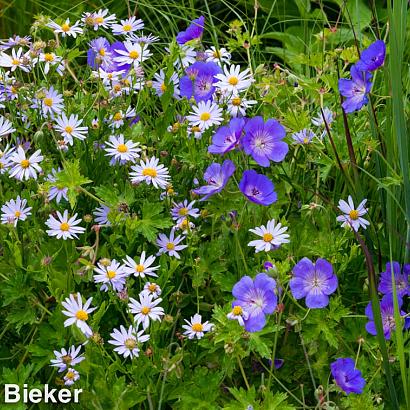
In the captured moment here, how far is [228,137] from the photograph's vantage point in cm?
159

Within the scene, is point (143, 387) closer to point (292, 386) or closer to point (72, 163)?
point (292, 386)

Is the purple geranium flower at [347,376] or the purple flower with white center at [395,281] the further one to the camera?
the purple flower with white center at [395,281]

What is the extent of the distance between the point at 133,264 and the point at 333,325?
0.34 metres

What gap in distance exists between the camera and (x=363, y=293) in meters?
1.61

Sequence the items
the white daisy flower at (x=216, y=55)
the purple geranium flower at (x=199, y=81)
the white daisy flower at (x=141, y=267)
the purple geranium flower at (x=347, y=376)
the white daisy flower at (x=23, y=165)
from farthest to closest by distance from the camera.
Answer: the white daisy flower at (x=216, y=55) → the purple geranium flower at (x=199, y=81) → the white daisy flower at (x=23, y=165) → the white daisy flower at (x=141, y=267) → the purple geranium flower at (x=347, y=376)

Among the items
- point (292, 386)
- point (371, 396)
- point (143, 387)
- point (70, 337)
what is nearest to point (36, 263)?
point (70, 337)

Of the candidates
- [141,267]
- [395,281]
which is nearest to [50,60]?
[141,267]

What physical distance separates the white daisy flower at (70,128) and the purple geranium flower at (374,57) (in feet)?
1.70

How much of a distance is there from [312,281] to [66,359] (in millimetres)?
406

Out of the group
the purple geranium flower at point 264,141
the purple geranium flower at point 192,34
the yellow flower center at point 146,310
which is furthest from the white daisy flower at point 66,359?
the purple geranium flower at point 192,34

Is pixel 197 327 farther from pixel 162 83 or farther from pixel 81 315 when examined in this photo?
pixel 162 83

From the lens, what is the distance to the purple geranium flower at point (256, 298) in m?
1.38

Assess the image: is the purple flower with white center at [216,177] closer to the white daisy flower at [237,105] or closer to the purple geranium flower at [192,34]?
the white daisy flower at [237,105]

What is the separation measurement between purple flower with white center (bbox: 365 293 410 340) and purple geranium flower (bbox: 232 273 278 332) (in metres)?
0.20
